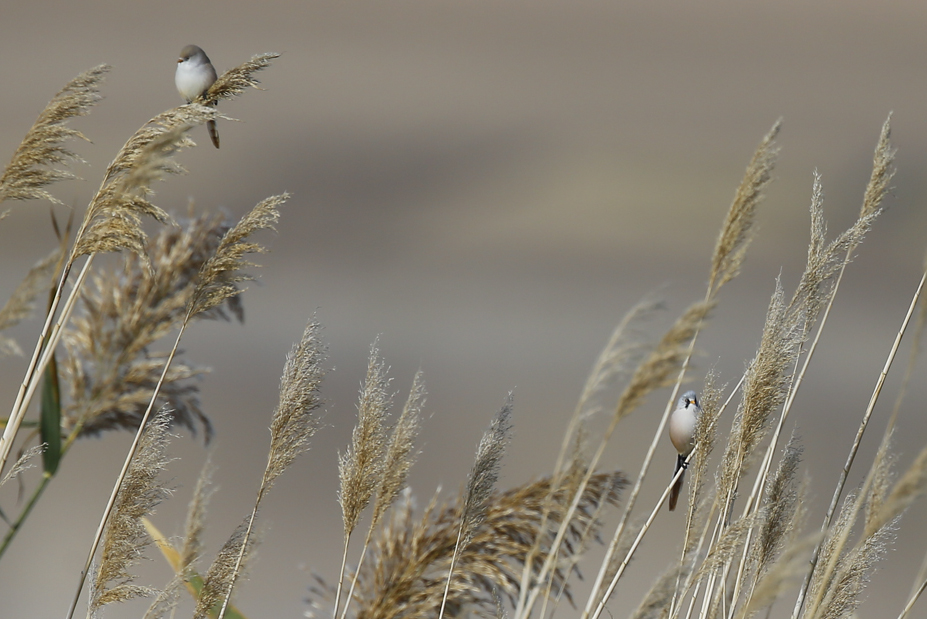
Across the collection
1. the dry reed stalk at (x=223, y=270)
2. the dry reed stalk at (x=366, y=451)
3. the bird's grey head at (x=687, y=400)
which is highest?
the bird's grey head at (x=687, y=400)

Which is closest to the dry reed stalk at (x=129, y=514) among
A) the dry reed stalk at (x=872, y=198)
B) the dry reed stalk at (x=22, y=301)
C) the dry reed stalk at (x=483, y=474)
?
the dry reed stalk at (x=22, y=301)

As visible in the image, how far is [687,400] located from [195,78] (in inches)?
50.1

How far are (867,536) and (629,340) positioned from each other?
645 mm

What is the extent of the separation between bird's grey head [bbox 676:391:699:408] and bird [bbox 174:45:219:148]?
114cm

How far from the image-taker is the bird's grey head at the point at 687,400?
176cm

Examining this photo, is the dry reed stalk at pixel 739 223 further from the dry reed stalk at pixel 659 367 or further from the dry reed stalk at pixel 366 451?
the dry reed stalk at pixel 366 451

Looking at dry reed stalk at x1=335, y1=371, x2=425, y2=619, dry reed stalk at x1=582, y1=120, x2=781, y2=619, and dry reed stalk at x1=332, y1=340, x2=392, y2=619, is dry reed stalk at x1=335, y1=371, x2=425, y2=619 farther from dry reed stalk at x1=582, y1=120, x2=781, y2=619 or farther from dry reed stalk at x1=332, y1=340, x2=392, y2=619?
dry reed stalk at x1=582, y1=120, x2=781, y2=619

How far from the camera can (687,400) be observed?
5.87ft

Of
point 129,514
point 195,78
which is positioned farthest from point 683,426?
point 195,78

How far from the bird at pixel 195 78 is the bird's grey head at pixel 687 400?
1.14 m

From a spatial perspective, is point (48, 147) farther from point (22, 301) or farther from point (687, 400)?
point (687, 400)

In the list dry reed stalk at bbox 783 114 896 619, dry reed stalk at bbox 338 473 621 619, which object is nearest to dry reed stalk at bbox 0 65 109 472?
dry reed stalk at bbox 338 473 621 619

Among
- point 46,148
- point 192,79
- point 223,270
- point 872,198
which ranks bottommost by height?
point 223,270

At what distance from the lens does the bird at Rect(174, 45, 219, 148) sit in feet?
5.07
